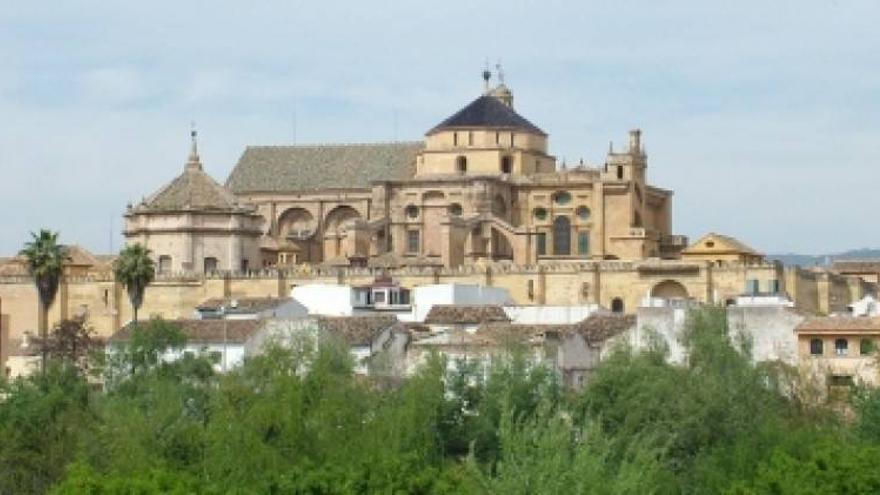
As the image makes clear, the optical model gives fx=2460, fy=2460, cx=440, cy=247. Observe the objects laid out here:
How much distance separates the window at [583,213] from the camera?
92.1m

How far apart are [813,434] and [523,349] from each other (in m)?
11.4

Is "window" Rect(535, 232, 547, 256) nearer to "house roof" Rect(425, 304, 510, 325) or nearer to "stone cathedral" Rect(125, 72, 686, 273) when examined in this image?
"stone cathedral" Rect(125, 72, 686, 273)

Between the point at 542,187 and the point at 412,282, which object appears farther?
the point at 542,187

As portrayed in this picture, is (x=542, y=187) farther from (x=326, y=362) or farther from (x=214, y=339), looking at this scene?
(x=326, y=362)

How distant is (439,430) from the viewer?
52.9m

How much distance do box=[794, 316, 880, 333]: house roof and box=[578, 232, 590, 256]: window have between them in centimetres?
2491

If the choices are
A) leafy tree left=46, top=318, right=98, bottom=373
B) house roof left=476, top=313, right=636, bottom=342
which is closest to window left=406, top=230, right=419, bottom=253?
leafy tree left=46, top=318, right=98, bottom=373

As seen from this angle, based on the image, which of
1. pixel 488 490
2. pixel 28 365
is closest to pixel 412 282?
pixel 28 365

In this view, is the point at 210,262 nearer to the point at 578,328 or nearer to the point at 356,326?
the point at 356,326

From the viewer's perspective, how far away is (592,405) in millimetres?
55031

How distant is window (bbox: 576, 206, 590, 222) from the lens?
3627 inches

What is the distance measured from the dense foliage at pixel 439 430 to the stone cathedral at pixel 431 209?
1061 inches

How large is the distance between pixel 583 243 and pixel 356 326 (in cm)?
2572

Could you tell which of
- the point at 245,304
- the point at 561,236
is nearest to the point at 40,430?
the point at 245,304
